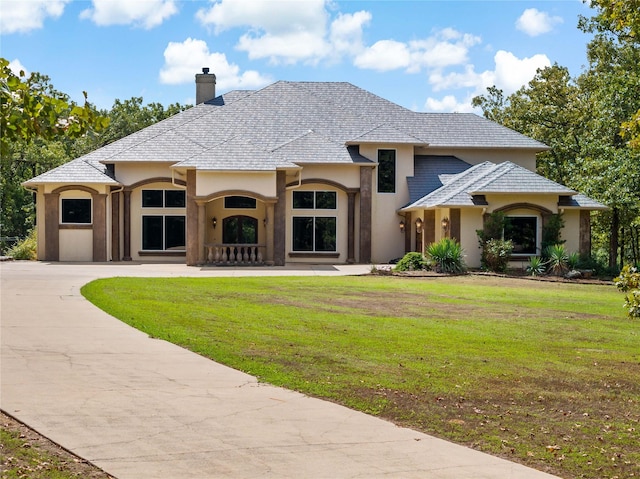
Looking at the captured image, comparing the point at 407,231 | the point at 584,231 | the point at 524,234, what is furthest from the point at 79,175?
the point at 584,231

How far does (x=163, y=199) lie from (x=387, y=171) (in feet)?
33.7

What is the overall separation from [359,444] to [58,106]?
147 inches

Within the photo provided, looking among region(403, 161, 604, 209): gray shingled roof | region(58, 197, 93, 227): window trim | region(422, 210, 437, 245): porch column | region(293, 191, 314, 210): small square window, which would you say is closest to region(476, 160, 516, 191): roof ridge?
region(403, 161, 604, 209): gray shingled roof

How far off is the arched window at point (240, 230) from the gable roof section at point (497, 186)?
7.99 metres

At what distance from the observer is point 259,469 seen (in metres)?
6.11

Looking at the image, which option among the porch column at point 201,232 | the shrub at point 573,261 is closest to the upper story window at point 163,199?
the porch column at point 201,232

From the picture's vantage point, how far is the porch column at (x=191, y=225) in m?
32.0

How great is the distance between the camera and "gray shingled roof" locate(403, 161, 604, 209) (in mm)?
29312

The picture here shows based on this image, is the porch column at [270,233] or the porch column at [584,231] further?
the porch column at [270,233]

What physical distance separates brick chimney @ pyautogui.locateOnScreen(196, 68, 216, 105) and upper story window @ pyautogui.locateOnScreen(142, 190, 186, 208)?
8.44 m

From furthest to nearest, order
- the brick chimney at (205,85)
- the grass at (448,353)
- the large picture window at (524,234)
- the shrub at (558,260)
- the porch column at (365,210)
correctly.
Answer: the brick chimney at (205,85)
the porch column at (365,210)
the large picture window at (524,234)
the shrub at (558,260)
the grass at (448,353)

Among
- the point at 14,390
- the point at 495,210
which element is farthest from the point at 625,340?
the point at 495,210

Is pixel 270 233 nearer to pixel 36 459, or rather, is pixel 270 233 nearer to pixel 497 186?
pixel 497 186

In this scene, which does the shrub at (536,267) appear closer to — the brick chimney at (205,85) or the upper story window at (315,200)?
the upper story window at (315,200)
